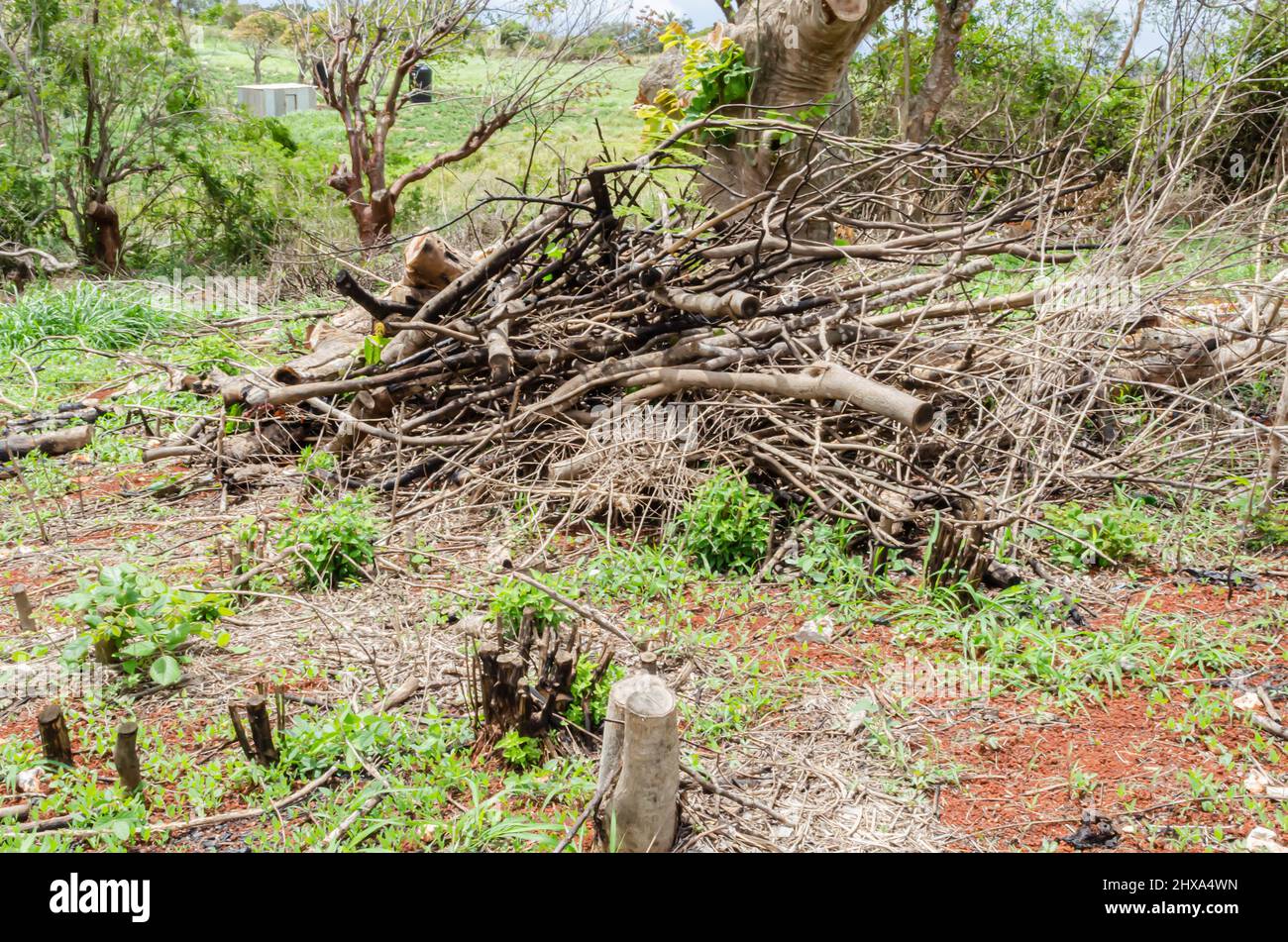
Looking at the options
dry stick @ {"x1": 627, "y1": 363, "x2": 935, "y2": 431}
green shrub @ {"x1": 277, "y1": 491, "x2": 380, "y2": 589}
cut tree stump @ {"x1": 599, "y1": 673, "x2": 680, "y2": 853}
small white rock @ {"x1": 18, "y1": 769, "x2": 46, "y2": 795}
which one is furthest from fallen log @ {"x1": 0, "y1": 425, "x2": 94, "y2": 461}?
cut tree stump @ {"x1": 599, "y1": 673, "x2": 680, "y2": 853}

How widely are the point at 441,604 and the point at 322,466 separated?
1795 mm

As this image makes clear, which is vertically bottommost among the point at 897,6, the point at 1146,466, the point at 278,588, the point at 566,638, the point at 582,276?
the point at 278,588

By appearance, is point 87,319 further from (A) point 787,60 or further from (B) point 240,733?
(B) point 240,733

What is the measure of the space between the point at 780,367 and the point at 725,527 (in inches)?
36.8

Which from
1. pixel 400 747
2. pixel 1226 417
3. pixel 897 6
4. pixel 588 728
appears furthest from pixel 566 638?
pixel 897 6

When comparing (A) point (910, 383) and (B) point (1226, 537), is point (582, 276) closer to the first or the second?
(A) point (910, 383)

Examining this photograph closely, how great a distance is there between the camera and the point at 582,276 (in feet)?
17.3

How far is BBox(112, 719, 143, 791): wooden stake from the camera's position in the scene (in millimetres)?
2518

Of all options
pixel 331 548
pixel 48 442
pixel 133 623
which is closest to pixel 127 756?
pixel 133 623

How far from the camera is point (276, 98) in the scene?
2753 cm

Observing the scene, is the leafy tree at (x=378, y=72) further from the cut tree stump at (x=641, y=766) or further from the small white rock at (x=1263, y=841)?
the small white rock at (x=1263, y=841)

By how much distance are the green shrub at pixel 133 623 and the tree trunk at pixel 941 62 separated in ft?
30.9
